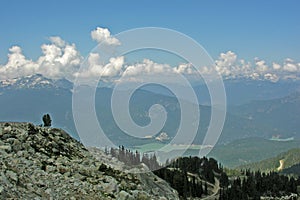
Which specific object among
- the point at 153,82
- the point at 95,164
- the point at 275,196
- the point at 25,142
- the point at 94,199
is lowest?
the point at 275,196

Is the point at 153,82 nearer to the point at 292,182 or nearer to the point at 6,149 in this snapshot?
the point at 6,149

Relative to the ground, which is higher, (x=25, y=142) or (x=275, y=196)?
(x=25, y=142)

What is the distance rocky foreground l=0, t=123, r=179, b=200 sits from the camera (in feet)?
92.8

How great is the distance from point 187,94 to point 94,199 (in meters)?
12.7

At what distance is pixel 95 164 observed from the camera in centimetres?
3772

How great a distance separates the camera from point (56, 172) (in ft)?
105

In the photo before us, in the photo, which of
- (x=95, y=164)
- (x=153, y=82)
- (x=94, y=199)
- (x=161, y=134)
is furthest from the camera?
(x=161, y=134)

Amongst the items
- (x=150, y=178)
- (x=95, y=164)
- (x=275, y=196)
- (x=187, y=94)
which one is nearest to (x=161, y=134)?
(x=150, y=178)

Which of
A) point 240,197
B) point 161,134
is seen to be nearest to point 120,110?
point 161,134

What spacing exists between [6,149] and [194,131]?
1735 cm

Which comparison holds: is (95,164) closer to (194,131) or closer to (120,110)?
(120,110)

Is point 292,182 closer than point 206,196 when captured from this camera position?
No

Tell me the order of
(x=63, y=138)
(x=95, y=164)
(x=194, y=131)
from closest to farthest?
(x=194, y=131), (x=95, y=164), (x=63, y=138)

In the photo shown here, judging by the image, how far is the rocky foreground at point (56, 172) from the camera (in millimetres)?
28297
